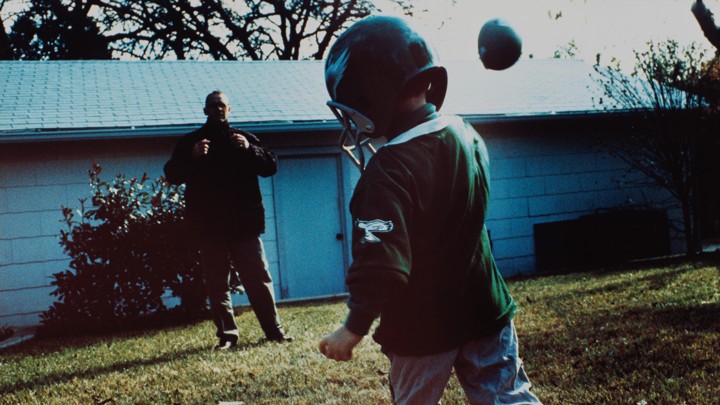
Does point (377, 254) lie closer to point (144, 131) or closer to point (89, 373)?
point (89, 373)

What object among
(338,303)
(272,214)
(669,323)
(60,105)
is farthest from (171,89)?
(669,323)

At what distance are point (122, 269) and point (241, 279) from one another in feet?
10.4

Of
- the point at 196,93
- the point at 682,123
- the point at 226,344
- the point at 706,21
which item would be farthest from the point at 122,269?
the point at 682,123

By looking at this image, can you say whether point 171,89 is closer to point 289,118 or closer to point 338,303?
point 289,118

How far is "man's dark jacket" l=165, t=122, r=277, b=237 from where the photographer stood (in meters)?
6.37

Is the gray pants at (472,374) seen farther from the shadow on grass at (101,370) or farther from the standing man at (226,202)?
the standing man at (226,202)

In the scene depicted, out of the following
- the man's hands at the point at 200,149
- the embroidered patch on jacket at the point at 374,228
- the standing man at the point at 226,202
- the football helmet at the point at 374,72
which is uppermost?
the football helmet at the point at 374,72

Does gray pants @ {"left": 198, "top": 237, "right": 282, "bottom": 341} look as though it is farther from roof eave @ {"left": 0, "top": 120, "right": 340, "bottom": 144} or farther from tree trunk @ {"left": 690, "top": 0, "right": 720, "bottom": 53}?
tree trunk @ {"left": 690, "top": 0, "right": 720, "bottom": 53}

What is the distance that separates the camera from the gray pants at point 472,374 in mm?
2318

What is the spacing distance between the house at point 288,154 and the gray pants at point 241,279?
4683 mm

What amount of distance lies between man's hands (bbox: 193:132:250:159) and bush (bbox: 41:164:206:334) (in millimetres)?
3016

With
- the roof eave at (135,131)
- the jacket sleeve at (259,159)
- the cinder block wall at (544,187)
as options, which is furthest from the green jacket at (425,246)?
the cinder block wall at (544,187)

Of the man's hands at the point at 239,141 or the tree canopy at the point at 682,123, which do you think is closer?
the man's hands at the point at 239,141

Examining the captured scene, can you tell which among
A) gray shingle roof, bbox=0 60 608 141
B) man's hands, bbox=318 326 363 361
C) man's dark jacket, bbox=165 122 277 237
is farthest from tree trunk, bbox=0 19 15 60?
man's hands, bbox=318 326 363 361
